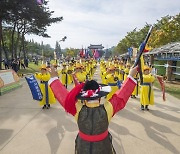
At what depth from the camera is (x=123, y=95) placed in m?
3.10

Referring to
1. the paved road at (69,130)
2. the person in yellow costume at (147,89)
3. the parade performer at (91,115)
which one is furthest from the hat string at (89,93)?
the person in yellow costume at (147,89)

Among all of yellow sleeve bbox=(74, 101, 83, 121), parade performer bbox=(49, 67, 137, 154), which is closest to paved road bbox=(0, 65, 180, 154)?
parade performer bbox=(49, 67, 137, 154)

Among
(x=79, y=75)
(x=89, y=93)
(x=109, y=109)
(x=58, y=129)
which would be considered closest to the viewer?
(x=89, y=93)

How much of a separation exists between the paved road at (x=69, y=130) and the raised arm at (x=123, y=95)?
225 centimetres

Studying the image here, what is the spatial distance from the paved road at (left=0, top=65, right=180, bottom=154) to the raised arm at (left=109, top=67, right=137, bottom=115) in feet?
7.38

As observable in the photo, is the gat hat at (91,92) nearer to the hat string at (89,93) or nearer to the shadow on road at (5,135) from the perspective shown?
the hat string at (89,93)

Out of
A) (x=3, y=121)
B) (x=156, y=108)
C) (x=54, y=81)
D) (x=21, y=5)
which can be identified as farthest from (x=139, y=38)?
(x=54, y=81)

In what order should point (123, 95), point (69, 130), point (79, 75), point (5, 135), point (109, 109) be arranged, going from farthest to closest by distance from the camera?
point (79, 75), point (69, 130), point (5, 135), point (123, 95), point (109, 109)

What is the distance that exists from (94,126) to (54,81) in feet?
2.81

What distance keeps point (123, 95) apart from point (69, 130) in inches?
139

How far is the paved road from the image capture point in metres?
5.14

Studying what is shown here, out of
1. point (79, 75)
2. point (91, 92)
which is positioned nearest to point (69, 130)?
point (79, 75)

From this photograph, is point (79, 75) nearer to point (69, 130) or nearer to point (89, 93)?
point (69, 130)

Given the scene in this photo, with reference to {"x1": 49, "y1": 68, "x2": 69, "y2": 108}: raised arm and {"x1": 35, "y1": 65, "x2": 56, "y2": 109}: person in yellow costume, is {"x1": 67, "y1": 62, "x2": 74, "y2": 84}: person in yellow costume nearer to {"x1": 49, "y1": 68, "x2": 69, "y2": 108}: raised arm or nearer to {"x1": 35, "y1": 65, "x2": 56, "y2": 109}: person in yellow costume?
{"x1": 35, "y1": 65, "x2": 56, "y2": 109}: person in yellow costume
